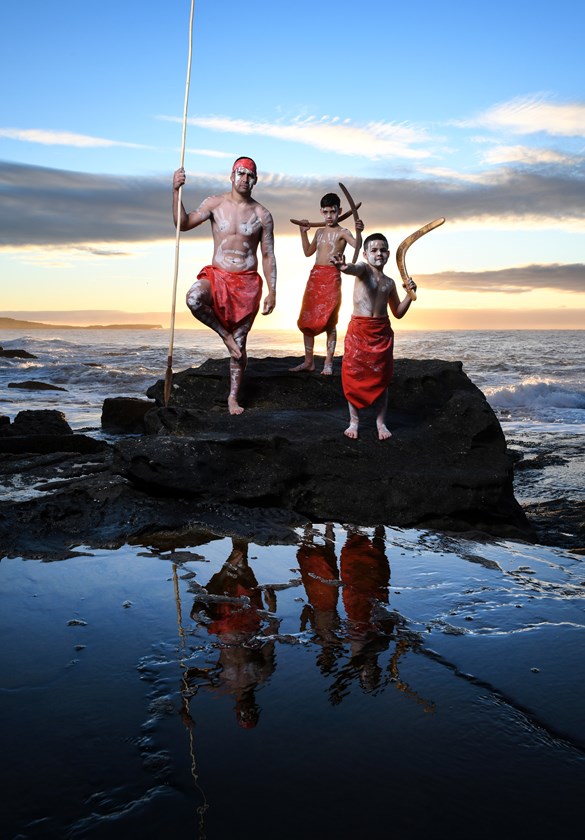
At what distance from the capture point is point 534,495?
325 inches

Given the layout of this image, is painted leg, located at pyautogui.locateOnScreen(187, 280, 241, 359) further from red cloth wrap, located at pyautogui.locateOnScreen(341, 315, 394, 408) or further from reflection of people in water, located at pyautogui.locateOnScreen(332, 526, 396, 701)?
reflection of people in water, located at pyautogui.locateOnScreen(332, 526, 396, 701)

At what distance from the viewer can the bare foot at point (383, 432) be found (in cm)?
677

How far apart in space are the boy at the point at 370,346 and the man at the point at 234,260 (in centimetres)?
95

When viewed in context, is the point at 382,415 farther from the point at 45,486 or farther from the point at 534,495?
the point at 45,486

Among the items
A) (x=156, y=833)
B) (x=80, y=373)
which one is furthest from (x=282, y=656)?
(x=80, y=373)

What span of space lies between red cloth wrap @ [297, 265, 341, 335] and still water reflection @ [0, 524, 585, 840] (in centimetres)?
432

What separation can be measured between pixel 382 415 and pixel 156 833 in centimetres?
506

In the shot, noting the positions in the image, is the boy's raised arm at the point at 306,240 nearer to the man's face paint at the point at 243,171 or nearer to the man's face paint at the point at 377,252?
the man's face paint at the point at 243,171

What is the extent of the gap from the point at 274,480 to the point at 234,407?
1.37m

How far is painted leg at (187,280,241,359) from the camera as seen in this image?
703 cm

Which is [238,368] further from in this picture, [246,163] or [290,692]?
[290,692]

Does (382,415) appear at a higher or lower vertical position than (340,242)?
lower

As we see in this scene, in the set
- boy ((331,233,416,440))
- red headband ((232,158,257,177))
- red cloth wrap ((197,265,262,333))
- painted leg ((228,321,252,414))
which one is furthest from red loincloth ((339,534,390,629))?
red headband ((232,158,257,177))

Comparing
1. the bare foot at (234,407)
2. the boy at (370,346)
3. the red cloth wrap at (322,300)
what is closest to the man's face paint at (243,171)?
the boy at (370,346)
